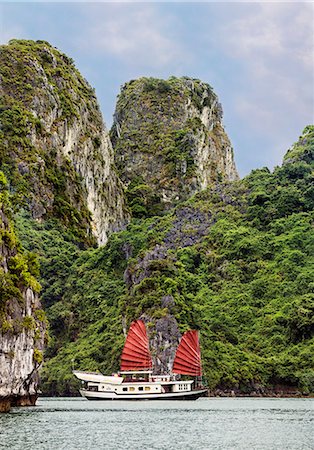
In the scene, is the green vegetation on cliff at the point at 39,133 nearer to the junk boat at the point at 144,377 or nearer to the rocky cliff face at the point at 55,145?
the rocky cliff face at the point at 55,145

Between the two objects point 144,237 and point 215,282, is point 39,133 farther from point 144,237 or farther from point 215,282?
point 215,282

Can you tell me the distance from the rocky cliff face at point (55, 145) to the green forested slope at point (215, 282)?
194 inches

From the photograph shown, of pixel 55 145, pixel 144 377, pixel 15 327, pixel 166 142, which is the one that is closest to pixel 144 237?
pixel 55 145

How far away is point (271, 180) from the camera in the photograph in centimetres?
9150

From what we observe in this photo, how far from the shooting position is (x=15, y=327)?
34594mm

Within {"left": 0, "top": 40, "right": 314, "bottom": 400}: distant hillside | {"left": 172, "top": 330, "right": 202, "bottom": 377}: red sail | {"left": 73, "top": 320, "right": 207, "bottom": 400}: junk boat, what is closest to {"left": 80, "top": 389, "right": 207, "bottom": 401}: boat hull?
{"left": 73, "top": 320, "right": 207, "bottom": 400}: junk boat

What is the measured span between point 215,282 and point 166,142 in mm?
48525

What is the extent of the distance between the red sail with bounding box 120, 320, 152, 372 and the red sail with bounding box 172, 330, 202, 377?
233 cm

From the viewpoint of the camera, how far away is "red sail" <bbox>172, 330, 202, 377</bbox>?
53594 millimetres

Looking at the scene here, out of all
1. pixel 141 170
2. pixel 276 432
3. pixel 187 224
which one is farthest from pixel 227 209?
pixel 276 432

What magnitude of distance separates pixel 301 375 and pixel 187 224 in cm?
3470

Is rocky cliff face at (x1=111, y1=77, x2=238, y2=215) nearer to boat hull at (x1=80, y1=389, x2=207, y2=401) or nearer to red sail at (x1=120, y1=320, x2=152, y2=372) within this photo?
red sail at (x1=120, y1=320, x2=152, y2=372)

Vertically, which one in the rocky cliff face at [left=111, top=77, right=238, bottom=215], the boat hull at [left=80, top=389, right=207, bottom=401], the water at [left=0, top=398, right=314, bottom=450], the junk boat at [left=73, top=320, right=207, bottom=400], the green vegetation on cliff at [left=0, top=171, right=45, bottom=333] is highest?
the rocky cliff face at [left=111, top=77, right=238, bottom=215]

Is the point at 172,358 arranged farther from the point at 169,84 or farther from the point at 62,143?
the point at 169,84
